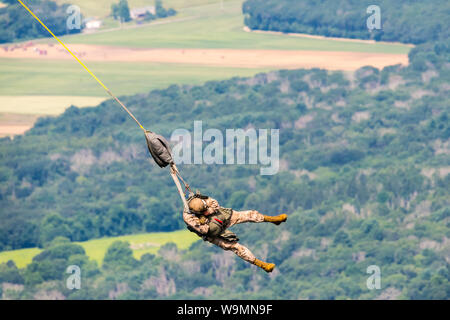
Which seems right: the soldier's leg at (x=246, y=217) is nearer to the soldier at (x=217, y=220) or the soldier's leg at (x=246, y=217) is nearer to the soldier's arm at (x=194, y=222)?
the soldier at (x=217, y=220)

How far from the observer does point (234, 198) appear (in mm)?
A: 190375

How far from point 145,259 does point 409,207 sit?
37107mm

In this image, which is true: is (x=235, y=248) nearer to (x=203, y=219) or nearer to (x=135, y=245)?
(x=203, y=219)

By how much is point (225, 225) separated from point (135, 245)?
460 feet

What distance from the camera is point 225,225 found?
39125 millimetres

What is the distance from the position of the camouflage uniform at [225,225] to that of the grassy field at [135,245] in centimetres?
13425

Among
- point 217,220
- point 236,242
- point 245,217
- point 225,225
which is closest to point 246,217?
point 245,217

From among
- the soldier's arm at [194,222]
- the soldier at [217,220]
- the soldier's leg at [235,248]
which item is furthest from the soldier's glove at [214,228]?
the soldier's arm at [194,222]

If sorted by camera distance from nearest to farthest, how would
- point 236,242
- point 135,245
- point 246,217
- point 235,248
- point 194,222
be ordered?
point 194,222 → point 236,242 → point 235,248 → point 246,217 → point 135,245
